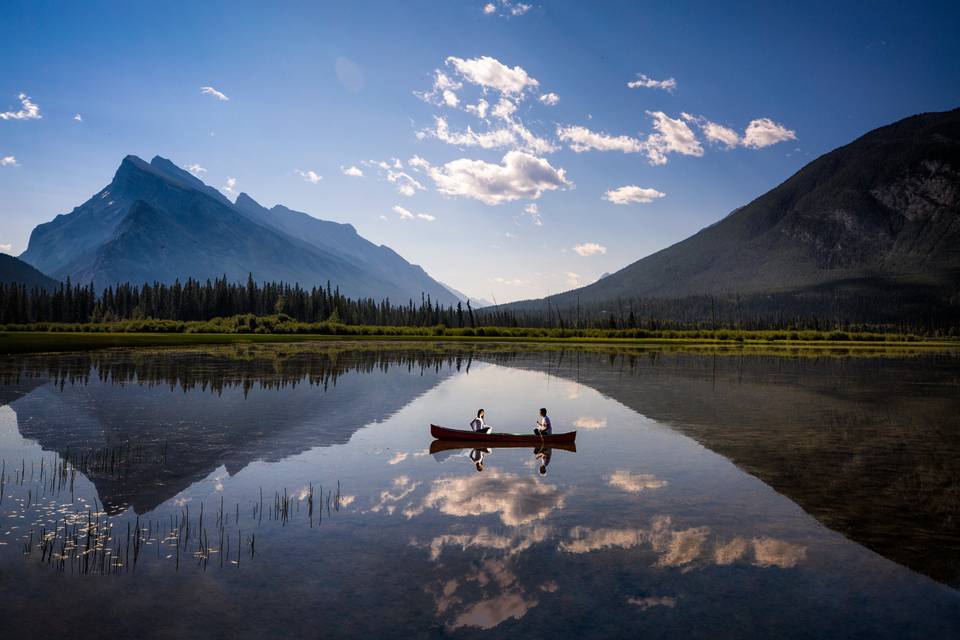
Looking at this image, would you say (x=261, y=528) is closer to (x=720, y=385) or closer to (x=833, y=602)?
(x=833, y=602)

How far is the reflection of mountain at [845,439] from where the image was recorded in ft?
53.0

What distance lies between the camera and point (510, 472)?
72.7ft

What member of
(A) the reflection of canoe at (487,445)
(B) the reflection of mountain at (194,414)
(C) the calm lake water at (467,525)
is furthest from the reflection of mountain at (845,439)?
(B) the reflection of mountain at (194,414)

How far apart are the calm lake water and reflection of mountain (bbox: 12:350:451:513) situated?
8.1 inches

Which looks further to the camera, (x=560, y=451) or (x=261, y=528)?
(x=560, y=451)

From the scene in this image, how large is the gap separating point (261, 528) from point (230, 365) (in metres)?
53.3

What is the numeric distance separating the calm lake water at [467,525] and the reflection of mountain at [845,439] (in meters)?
0.15

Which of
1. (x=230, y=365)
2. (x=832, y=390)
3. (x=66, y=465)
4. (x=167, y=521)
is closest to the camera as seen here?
(x=167, y=521)

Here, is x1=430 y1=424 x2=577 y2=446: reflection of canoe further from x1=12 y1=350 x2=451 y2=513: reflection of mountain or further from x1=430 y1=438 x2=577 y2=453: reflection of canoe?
x1=12 y1=350 x2=451 y2=513: reflection of mountain

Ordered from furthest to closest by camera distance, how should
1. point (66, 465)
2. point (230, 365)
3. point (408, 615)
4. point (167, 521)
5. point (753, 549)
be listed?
point (230, 365) < point (66, 465) < point (167, 521) < point (753, 549) < point (408, 615)

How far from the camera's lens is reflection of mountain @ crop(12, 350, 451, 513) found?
2123 centimetres

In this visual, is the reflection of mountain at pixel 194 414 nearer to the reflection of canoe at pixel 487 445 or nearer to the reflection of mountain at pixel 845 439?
the reflection of canoe at pixel 487 445

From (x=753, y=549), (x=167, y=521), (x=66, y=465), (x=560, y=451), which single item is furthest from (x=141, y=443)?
(x=753, y=549)

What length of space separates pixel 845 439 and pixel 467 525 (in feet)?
69.7
